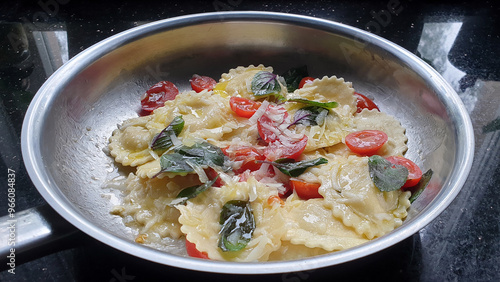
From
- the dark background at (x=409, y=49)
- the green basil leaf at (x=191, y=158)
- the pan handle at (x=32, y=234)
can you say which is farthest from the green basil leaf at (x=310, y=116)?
the pan handle at (x=32, y=234)

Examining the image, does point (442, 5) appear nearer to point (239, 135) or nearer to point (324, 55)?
point (324, 55)

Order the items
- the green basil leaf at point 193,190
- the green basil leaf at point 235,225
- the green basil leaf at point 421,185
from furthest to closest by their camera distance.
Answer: the green basil leaf at point 421,185 → the green basil leaf at point 193,190 → the green basil leaf at point 235,225

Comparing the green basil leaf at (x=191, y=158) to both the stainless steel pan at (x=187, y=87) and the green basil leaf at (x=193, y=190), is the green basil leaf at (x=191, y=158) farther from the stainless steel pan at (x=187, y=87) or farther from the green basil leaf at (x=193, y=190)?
the stainless steel pan at (x=187, y=87)

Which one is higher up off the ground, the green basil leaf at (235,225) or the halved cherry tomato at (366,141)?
the halved cherry tomato at (366,141)

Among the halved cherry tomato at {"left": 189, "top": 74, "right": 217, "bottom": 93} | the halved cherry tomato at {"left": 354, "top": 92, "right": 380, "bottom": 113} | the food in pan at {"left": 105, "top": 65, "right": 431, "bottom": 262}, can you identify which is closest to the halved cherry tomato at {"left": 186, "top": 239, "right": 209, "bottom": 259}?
the food in pan at {"left": 105, "top": 65, "right": 431, "bottom": 262}

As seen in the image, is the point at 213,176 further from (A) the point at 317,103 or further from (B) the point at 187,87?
(B) the point at 187,87

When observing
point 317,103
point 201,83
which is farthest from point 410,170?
point 201,83

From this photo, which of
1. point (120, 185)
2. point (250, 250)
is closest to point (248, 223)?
point (250, 250)
